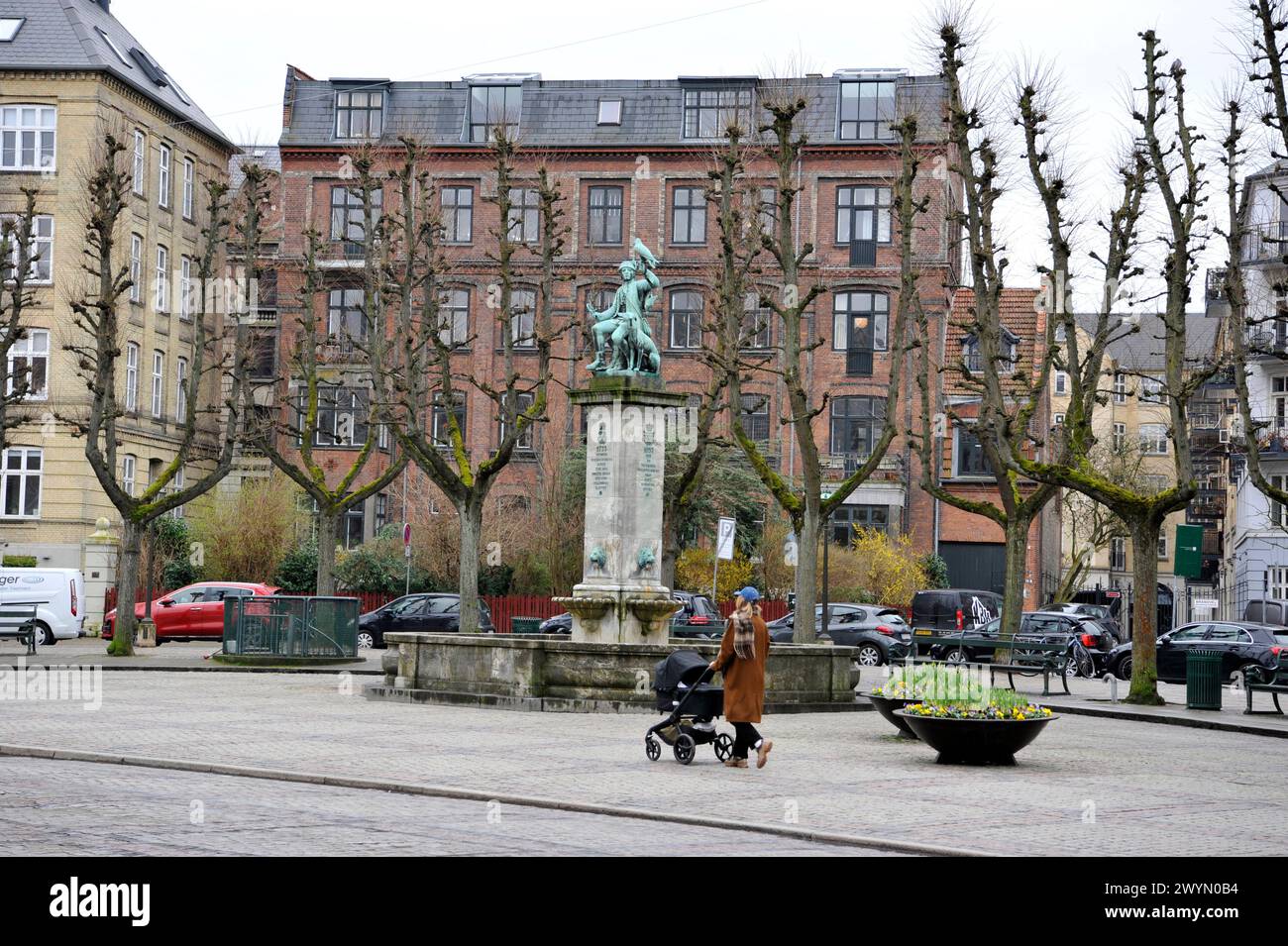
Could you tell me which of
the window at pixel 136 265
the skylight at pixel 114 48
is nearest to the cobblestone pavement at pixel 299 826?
the window at pixel 136 265

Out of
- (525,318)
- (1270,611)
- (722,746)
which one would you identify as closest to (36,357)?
(525,318)

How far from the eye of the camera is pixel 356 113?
211 feet

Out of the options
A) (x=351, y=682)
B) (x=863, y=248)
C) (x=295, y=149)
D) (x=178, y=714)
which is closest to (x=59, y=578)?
(x=351, y=682)

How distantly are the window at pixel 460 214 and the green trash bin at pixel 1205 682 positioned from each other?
41.0 metres

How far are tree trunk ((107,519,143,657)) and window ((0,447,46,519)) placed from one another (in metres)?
18.1

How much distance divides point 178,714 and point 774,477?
15025 millimetres

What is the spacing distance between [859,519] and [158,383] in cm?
2429

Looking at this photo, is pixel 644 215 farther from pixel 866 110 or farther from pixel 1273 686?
pixel 1273 686

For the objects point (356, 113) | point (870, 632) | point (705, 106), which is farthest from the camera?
point (356, 113)

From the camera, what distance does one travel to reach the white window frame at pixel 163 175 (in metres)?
56.4

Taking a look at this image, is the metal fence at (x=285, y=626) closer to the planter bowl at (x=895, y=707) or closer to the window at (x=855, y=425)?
the planter bowl at (x=895, y=707)
